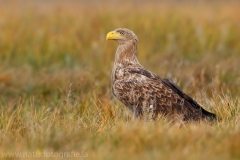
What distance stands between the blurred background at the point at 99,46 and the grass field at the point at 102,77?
0.02 m

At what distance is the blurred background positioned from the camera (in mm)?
8734

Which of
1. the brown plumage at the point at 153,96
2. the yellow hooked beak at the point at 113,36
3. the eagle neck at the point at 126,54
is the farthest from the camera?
the yellow hooked beak at the point at 113,36

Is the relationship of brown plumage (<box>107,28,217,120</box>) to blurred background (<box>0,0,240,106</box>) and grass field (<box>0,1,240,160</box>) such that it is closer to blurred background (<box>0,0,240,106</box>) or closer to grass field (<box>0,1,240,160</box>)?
grass field (<box>0,1,240,160</box>)

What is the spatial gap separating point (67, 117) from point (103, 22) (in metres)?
5.94

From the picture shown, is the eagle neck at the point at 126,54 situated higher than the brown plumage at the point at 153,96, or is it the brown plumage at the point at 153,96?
the eagle neck at the point at 126,54

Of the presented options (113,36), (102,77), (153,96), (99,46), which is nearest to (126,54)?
(113,36)

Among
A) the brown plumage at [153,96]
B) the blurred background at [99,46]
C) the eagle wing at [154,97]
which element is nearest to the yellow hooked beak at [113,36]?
the brown plumage at [153,96]

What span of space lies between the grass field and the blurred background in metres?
0.02

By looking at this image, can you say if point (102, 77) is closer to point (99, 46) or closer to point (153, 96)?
point (99, 46)

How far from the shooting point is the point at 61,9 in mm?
12539

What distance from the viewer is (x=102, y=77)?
893 cm

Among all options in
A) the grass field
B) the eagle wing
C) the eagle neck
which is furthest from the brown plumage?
the eagle neck

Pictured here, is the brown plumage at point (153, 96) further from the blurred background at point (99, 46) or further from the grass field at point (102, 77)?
the blurred background at point (99, 46)

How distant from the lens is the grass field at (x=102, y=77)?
479 centimetres
